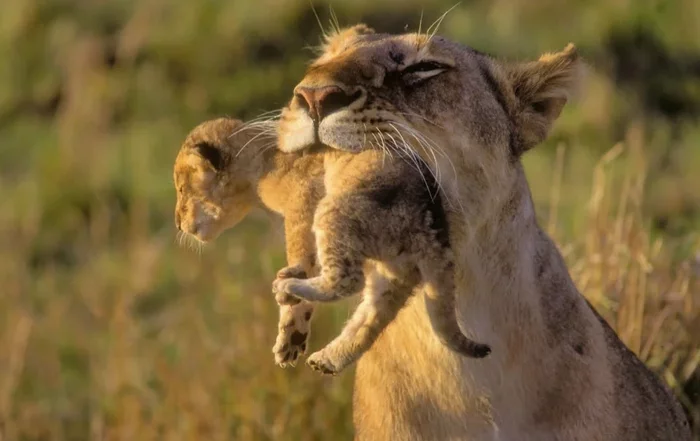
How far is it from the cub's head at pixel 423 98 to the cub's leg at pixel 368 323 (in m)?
0.31

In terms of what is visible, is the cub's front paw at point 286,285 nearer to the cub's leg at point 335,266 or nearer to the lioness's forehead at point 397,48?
the cub's leg at point 335,266

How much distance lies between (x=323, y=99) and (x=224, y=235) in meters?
4.67

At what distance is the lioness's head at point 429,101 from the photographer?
3.31 m

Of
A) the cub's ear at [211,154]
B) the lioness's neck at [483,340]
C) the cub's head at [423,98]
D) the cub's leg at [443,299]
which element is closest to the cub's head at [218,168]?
the cub's ear at [211,154]

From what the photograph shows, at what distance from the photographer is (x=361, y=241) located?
3.16 meters

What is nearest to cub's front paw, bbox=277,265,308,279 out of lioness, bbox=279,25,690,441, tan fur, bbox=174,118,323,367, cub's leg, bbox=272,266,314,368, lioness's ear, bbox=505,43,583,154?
cub's leg, bbox=272,266,314,368

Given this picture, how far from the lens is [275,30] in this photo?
31.1 feet

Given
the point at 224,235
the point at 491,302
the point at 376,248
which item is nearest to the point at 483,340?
the point at 491,302

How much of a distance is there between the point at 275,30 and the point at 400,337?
5.86 metres

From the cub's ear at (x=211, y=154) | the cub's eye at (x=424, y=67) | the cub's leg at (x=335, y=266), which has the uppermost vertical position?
the cub's eye at (x=424, y=67)

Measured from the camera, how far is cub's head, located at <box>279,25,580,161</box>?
130 inches

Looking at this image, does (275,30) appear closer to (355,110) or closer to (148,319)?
(148,319)

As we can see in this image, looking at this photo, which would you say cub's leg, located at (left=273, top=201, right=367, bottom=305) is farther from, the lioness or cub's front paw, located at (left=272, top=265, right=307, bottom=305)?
the lioness

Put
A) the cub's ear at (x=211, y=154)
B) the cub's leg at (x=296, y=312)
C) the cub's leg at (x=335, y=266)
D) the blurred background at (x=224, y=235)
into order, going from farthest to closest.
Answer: the blurred background at (x=224, y=235)
the cub's ear at (x=211, y=154)
the cub's leg at (x=296, y=312)
the cub's leg at (x=335, y=266)
